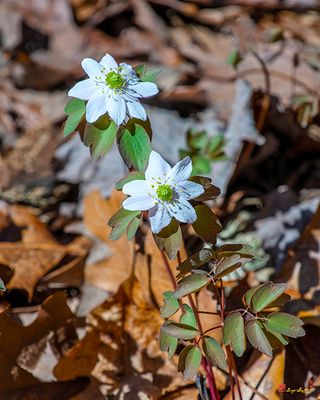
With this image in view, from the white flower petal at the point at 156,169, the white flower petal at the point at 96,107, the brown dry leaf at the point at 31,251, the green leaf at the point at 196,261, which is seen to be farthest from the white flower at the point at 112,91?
the brown dry leaf at the point at 31,251

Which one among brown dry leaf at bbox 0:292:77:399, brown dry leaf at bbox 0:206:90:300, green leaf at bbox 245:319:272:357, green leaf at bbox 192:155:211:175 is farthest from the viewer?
green leaf at bbox 192:155:211:175

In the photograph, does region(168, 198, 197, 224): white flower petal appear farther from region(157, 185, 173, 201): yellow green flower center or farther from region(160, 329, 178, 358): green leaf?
region(160, 329, 178, 358): green leaf

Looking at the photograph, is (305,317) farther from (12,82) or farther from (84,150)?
(12,82)

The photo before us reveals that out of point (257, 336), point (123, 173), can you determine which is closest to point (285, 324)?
point (257, 336)

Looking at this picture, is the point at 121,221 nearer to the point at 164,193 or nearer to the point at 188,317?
the point at 164,193

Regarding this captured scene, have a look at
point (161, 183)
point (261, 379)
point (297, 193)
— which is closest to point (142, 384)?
point (261, 379)

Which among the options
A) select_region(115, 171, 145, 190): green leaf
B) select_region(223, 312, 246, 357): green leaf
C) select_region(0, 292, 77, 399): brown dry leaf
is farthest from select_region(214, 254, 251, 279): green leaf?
select_region(0, 292, 77, 399): brown dry leaf

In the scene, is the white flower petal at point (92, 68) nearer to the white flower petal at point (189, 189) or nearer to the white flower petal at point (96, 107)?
the white flower petal at point (96, 107)
